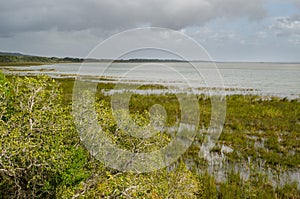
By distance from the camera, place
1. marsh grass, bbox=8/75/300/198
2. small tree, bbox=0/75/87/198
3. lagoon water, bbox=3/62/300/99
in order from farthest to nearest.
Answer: lagoon water, bbox=3/62/300/99
marsh grass, bbox=8/75/300/198
small tree, bbox=0/75/87/198

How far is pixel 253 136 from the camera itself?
18.8 meters

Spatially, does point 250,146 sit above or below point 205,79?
below

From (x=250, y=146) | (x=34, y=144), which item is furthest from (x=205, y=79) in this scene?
(x=34, y=144)

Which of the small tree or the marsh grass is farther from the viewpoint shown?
the marsh grass

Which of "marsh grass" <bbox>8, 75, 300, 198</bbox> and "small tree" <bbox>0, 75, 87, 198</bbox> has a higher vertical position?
"small tree" <bbox>0, 75, 87, 198</bbox>

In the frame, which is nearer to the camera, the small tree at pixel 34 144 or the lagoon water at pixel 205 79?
the small tree at pixel 34 144

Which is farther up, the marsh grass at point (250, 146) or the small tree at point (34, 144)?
the small tree at point (34, 144)

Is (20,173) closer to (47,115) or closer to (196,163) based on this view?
(47,115)

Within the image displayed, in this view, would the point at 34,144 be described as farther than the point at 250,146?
No

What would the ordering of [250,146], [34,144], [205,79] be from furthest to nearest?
[205,79]
[250,146]
[34,144]

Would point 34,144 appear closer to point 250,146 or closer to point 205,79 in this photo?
Result: point 250,146

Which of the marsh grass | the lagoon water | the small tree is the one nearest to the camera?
the small tree

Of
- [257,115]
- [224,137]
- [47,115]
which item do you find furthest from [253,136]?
[47,115]

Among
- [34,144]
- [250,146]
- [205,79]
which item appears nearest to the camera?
[34,144]
